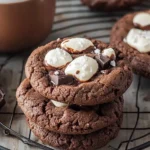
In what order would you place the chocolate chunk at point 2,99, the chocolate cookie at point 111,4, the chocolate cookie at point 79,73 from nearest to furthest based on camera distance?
the chocolate cookie at point 79,73
the chocolate chunk at point 2,99
the chocolate cookie at point 111,4

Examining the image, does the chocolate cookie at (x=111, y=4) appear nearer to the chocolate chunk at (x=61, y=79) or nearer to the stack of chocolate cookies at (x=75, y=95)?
the stack of chocolate cookies at (x=75, y=95)

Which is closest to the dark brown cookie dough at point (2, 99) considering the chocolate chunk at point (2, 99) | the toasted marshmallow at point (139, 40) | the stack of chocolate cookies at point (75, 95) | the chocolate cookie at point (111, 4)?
the chocolate chunk at point (2, 99)

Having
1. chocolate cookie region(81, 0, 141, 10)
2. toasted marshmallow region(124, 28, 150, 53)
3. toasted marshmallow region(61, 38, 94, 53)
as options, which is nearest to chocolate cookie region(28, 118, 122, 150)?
toasted marshmallow region(61, 38, 94, 53)

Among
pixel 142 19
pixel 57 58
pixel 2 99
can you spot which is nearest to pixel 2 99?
pixel 2 99

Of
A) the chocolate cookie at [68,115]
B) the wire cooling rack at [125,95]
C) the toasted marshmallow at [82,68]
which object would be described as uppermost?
the toasted marshmallow at [82,68]

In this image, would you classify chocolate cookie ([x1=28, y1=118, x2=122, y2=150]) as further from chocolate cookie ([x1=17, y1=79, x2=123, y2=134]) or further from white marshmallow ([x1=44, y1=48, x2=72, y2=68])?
white marshmallow ([x1=44, y1=48, x2=72, y2=68])

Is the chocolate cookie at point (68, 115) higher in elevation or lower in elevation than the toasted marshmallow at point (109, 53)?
lower

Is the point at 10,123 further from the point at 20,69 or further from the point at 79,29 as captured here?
the point at 79,29
